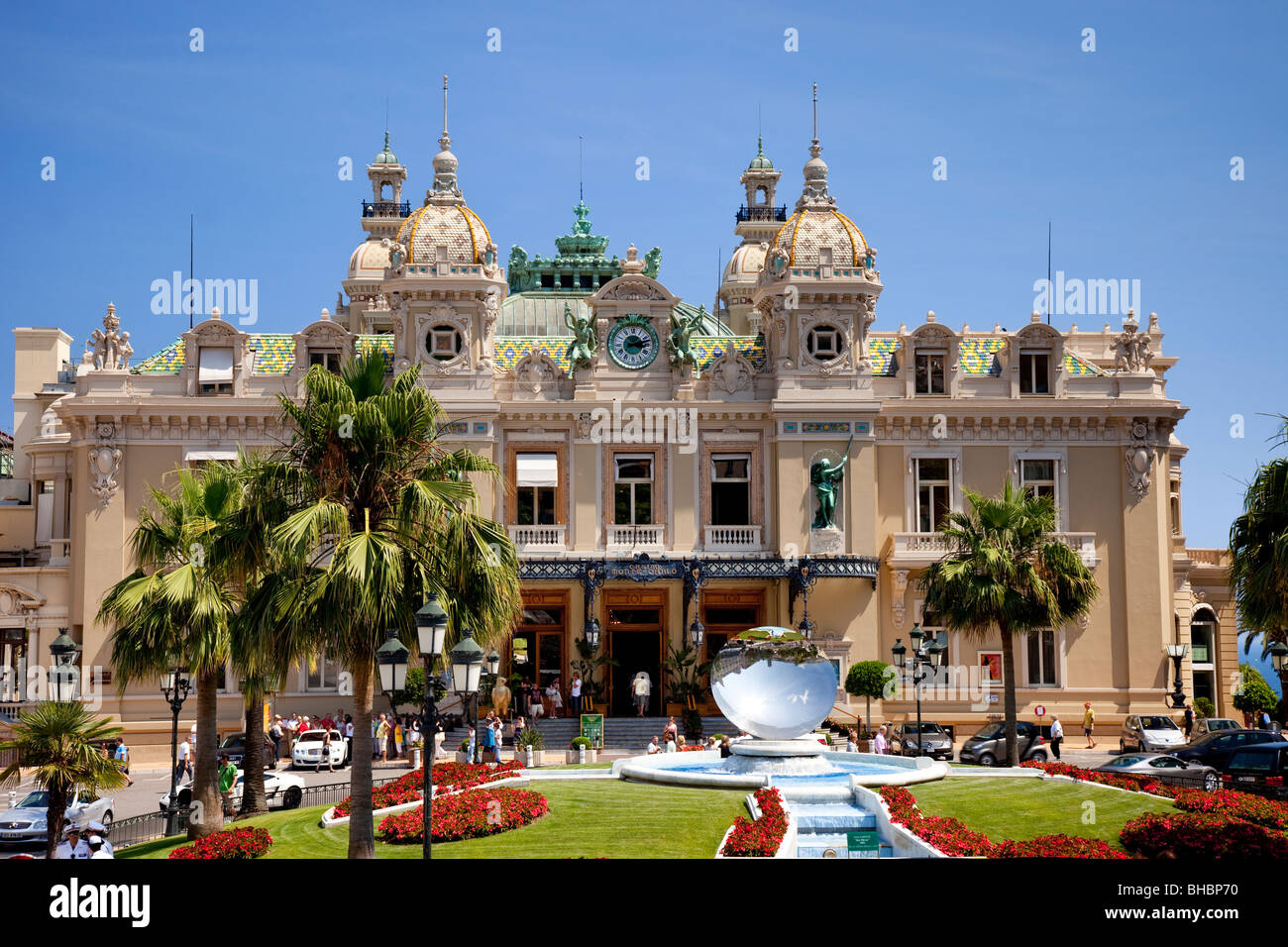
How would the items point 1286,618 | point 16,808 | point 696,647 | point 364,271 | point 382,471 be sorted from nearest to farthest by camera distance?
point 382,471 → point 1286,618 → point 16,808 → point 696,647 → point 364,271

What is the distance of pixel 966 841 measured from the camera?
21797 mm

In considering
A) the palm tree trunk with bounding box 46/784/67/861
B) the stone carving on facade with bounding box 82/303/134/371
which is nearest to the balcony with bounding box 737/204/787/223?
the stone carving on facade with bounding box 82/303/134/371

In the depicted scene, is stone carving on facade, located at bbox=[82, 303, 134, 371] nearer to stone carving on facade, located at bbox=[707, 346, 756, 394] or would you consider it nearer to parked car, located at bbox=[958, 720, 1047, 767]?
stone carving on facade, located at bbox=[707, 346, 756, 394]

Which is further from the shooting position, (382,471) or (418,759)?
(418,759)

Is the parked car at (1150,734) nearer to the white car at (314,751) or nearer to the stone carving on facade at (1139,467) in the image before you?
the stone carving on facade at (1139,467)

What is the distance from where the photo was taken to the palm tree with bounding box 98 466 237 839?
27.6m

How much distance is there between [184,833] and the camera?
2966 centimetres

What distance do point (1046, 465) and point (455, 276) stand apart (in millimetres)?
22240

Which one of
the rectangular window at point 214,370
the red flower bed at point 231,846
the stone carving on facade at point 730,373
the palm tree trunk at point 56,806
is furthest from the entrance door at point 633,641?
the red flower bed at point 231,846

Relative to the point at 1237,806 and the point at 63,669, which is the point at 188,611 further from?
the point at 1237,806

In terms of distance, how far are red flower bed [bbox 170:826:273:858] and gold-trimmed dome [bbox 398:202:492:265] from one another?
30095 millimetres

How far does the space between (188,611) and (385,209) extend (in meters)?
48.0
